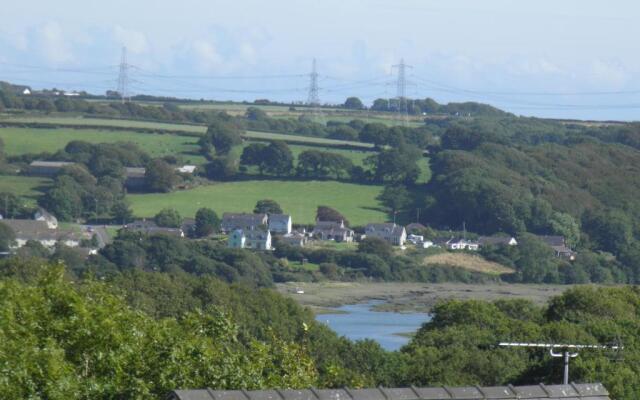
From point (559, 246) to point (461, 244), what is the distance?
5.74 m

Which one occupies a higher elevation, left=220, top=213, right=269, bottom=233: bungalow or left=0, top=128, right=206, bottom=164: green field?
left=0, top=128, right=206, bottom=164: green field

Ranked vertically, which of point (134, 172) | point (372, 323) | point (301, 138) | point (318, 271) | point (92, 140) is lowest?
point (318, 271)

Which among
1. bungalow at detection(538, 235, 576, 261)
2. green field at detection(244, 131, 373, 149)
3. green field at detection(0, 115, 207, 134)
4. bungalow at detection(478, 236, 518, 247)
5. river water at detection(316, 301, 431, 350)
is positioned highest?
green field at detection(0, 115, 207, 134)

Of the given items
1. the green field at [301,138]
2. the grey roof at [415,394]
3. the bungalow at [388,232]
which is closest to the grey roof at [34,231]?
the bungalow at [388,232]

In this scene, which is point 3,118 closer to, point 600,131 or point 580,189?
point 580,189

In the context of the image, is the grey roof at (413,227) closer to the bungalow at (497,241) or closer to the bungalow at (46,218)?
the bungalow at (497,241)

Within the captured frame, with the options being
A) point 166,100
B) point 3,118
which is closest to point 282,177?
point 3,118

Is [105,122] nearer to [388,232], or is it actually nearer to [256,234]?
[256,234]

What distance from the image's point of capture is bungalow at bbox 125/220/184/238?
80.8m

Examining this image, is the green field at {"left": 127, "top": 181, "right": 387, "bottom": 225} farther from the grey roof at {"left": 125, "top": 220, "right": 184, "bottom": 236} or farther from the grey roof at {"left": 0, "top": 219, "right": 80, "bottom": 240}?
the grey roof at {"left": 0, "top": 219, "right": 80, "bottom": 240}

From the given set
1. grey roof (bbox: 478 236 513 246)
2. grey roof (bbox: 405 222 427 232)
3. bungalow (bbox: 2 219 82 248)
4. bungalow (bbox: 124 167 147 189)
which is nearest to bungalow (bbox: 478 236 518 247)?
grey roof (bbox: 478 236 513 246)

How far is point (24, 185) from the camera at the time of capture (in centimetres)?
9481

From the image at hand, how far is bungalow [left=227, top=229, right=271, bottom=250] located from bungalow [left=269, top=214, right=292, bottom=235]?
3106 mm

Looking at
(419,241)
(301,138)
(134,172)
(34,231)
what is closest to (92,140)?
(134,172)
